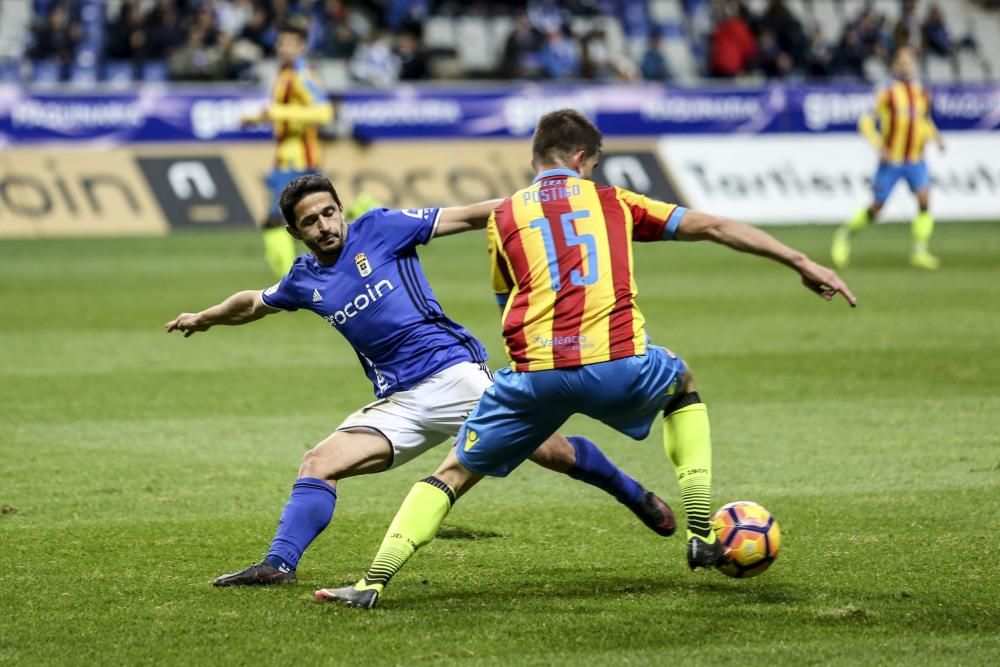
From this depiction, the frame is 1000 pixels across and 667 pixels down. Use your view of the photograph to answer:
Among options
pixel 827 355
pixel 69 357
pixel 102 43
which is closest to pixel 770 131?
pixel 102 43

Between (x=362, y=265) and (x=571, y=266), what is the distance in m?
1.02

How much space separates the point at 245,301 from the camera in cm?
623

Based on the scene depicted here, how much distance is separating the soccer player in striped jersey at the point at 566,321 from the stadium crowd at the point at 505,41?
20.1 meters

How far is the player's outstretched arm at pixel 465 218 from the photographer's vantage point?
577 centimetres

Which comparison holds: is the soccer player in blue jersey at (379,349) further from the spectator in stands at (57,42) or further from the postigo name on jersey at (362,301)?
the spectator in stands at (57,42)

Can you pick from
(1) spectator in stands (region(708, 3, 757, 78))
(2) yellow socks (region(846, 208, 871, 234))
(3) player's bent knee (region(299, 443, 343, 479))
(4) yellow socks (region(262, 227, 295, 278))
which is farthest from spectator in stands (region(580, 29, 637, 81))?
(3) player's bent knee (region(299, 443, 343, 479))

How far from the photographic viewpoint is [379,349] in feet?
20.1

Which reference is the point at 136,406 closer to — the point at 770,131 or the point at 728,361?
the point at 728,361

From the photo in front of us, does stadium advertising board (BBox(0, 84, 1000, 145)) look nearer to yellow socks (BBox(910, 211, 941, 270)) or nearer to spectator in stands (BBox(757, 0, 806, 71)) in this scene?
spectator in stands (BBox(757, 0, 806, 71))

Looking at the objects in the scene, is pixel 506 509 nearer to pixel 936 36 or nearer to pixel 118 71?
pixel 118 71

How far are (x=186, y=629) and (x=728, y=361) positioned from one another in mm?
7218

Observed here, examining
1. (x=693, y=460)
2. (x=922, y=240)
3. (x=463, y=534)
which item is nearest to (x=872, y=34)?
A: (x=922, y=240)

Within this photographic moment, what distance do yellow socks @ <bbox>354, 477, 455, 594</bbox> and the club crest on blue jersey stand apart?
96 cm

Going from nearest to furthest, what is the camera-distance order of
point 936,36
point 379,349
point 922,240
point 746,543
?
1. point 746,543
2. point 379,349
3. point 922,240
4. point 936,36
